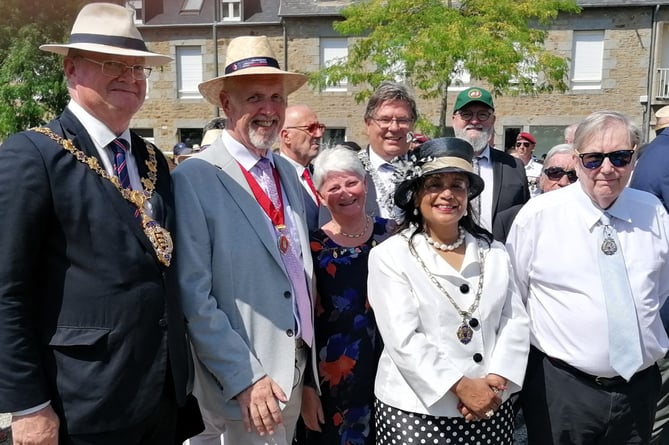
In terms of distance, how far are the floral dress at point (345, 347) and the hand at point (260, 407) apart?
0.51m

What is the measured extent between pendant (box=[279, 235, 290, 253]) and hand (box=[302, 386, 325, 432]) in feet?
2.41

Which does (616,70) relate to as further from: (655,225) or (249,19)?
(655,225)

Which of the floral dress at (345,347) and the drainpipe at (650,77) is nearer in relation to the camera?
the floral dress at (345,347)

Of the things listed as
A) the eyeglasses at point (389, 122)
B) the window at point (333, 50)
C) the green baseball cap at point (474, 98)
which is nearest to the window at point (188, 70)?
the window at point (333, 50)

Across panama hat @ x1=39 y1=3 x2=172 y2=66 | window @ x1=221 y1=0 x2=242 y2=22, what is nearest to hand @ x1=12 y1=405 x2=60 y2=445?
panama hat @ x1=39 y1=3 x2=172 y2=66

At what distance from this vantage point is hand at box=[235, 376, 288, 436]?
229 cm

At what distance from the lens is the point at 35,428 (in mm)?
1876

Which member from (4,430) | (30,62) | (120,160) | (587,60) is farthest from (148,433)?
(587,60)

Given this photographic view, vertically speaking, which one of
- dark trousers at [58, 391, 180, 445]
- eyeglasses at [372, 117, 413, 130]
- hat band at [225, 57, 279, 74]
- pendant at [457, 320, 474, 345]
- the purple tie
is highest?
hat band at [225, 57, 279, 74]

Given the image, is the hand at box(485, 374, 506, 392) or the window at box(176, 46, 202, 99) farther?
the window at box(176, 46, 202, 99)

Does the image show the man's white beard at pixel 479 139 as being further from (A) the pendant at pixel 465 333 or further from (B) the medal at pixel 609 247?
(A) the pendant at pixel 465 333

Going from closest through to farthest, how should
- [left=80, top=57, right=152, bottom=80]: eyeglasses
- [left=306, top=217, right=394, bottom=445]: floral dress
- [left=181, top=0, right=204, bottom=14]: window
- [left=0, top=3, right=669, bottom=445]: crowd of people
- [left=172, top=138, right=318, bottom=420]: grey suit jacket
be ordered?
[left=0, top=3, right=669, bottom=445]: crowd of people
[left=80, top=57, right=152, bottom=80]: eyeglasses
[left=172, top=138, right=318, bottom=420]: grey suit jacket
[left=306, top=217, right=394, bottom=445]: floral dress
[left=181, top=0, right=204, bottom=14]: window

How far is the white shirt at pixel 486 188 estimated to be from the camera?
3.82 m

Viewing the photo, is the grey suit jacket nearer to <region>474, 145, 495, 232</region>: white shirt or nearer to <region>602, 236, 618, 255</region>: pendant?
<region>602, 236, 618, 255</region>: pendant
